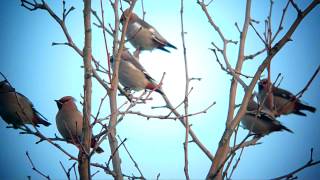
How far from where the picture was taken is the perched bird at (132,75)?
6078 mm

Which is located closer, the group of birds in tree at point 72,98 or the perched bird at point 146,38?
the group of birds in tree at point 72,98

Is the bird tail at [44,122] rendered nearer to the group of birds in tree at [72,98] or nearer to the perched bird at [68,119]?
the group of birds in tree at [72,98]

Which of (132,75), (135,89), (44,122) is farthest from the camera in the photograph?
(135,89)

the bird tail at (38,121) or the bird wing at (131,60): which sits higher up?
the bird wing at (131,60)

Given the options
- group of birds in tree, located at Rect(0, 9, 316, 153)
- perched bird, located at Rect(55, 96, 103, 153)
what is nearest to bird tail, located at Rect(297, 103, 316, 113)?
group of birds in tree, located at Rect(0, 9, 316, 153)

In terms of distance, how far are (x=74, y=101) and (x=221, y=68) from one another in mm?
2176

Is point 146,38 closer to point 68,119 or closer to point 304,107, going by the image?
point 68,119

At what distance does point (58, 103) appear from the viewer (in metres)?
4.99

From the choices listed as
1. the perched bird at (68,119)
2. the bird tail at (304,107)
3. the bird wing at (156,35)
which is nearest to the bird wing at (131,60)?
the bird wing at (156,35)

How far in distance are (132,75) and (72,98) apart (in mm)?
1259

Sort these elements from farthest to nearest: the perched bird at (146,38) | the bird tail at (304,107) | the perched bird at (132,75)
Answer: the bird tail at (304,107) < the perched bird at (146,38) < the perched bird at (132,75)

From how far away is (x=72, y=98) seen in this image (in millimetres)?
5082

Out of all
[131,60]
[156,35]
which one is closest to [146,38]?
[156,35]

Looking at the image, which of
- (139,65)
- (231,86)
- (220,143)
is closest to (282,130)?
(139,65)
